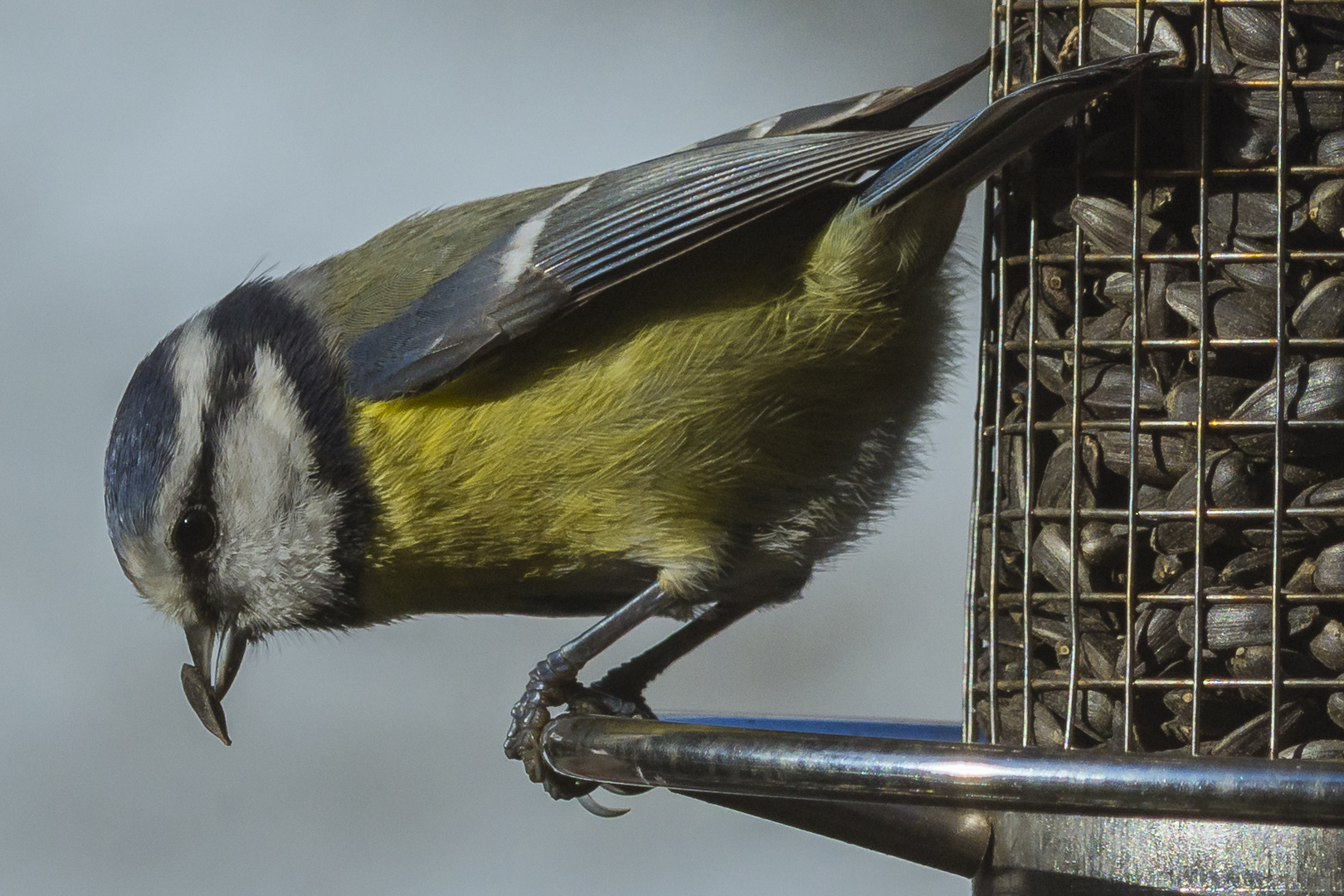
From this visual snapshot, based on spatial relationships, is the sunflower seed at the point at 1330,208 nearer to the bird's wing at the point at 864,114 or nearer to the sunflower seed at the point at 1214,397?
the sunflower seed at the point at 1214,397

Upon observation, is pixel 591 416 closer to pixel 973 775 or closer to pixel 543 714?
pixel 543 714

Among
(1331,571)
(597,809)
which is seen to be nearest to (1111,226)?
(1331,571)

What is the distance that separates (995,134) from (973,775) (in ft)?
3.15

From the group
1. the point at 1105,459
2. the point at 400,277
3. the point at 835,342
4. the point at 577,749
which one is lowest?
the point at 577,749

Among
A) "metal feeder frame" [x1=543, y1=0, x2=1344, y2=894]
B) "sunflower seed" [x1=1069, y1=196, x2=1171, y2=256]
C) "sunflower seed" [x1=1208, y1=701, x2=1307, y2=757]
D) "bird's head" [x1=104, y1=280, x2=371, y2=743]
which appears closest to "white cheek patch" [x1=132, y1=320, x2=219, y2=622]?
"bird's head" [x1=104, y1=280, x2=371, y2=743]

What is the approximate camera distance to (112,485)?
2.27 m

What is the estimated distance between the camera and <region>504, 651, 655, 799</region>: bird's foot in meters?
2.14

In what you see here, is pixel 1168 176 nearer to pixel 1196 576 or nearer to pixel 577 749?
pixel 1196 576

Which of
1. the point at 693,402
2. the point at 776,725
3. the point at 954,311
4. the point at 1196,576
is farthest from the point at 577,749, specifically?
the point at 954,311

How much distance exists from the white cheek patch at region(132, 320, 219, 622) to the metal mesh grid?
124 centimetres

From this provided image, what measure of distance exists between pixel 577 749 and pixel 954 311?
1.03 m

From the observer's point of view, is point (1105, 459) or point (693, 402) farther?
point (693, 402)

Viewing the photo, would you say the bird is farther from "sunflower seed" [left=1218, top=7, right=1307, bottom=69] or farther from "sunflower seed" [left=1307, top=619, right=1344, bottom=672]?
"sunflower seed" [left=1307, top=619, right=1344, bottom=672]

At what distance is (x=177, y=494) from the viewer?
7.33ft
